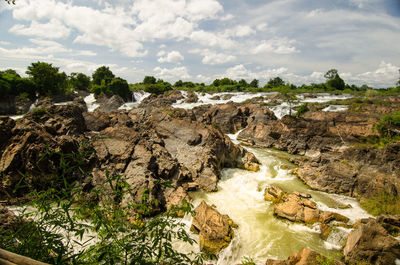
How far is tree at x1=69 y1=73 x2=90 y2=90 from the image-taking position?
203 ft

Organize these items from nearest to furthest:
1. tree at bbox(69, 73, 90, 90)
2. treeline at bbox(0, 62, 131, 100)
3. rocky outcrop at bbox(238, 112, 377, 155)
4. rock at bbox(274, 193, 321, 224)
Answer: rock at bbox(274, 193, 321, 224) < rocky outcrop at bbox(238, 112, 377, 155) < treeline at bbox(0, 62, 131, 100) < tree at bbox(69, 73, 90, 90)

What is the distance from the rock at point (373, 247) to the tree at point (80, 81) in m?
71.8

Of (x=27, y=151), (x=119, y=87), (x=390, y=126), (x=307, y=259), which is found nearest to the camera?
(x=307, y=259)

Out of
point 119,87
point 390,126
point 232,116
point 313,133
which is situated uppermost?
point 119,87

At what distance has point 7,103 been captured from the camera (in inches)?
1258

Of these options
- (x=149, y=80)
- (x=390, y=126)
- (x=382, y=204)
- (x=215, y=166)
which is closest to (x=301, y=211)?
(x=382, y=204)

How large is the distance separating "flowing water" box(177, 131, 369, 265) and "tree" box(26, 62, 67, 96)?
43572mm

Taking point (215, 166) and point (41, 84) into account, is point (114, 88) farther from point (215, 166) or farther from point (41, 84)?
point (215, 166)

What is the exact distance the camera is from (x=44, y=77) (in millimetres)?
40656

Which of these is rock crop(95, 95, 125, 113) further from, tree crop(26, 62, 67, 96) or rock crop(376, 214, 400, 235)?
rock crop(376, 214, 400, 235)

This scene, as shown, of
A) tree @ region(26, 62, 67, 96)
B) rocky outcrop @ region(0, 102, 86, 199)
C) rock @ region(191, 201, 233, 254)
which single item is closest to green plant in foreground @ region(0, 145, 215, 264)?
rock @ region(191, 201, 233, 254)

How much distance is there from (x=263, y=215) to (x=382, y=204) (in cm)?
674

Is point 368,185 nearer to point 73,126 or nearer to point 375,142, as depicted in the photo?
point 375,142

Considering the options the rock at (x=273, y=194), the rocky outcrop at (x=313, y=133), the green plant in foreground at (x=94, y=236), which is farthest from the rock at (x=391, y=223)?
the rocky outcrop at (x=313, y=133)
